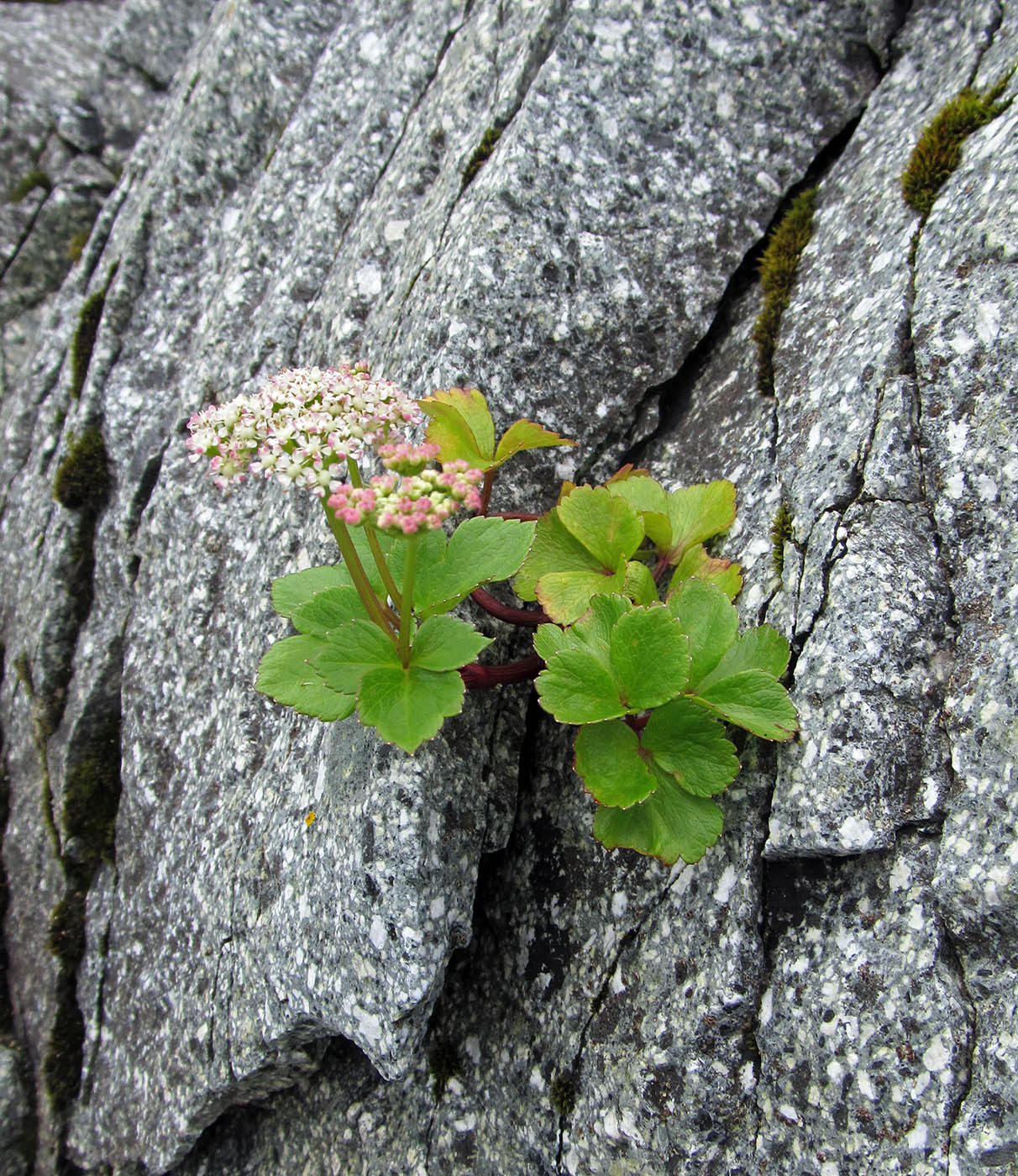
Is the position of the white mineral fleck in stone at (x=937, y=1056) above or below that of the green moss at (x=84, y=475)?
below

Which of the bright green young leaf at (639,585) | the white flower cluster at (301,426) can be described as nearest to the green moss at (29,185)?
the white flower cluster at (301,426)

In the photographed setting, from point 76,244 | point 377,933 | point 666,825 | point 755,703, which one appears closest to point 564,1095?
point 377,933

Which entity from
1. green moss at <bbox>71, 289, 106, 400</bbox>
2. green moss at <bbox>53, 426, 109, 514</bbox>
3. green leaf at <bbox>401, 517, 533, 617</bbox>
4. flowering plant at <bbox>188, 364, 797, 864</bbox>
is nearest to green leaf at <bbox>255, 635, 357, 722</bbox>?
flowering plant at <bbox>188, 364, 797, 864</bbox>

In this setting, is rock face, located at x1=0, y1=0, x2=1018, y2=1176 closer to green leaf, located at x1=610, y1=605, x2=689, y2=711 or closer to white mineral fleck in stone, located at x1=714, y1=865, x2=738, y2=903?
white mineral fleck in stone, located at x1=714, y1=865, x2=738, y2=903

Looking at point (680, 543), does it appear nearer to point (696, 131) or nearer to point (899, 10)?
point (696, 131)

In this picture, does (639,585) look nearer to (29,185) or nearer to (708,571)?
(708,571)

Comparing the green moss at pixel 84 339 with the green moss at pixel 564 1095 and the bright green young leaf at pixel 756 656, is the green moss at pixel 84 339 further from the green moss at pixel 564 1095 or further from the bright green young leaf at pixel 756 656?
the green moss at pixel 564 1095
